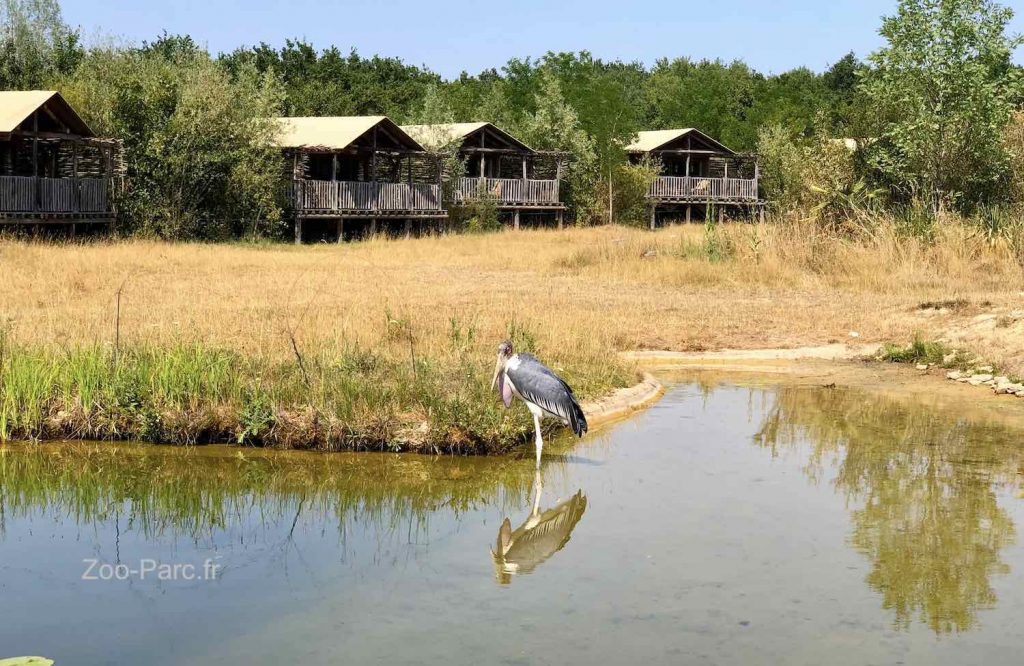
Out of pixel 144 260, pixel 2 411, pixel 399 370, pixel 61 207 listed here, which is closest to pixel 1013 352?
pixel 399 370

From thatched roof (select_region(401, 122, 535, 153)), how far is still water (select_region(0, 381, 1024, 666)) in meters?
30.9

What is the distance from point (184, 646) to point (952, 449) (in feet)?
24.2

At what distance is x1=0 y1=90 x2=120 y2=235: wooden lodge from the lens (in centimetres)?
3014

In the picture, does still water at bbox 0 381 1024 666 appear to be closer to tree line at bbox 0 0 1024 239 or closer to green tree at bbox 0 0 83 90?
tree line at bbox 0 0 1024 239

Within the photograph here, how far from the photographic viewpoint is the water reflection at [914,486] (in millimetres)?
7641

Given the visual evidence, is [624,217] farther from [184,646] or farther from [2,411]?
[184,646]

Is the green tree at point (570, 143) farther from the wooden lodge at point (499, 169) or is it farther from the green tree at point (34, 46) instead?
the green tree at point (34, 46)

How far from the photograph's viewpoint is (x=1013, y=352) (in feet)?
50.9

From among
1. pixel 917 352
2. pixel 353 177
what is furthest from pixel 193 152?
pixel 917 352

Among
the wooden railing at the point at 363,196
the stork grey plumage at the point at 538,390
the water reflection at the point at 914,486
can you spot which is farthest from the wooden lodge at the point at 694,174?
the stork grey plumage at the point at 538,390

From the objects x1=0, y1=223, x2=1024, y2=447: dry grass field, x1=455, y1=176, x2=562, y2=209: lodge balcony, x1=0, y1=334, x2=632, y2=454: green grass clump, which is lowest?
x1=0, y1=334, x2=632, y2=454: green grass clump

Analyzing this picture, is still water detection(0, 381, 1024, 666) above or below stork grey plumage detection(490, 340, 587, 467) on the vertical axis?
below

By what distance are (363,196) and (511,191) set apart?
7341 millimetres

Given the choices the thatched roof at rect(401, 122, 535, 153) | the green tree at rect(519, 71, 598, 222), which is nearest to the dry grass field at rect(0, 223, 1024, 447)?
the thatched roof at rect(401, 122, 535, 153)
